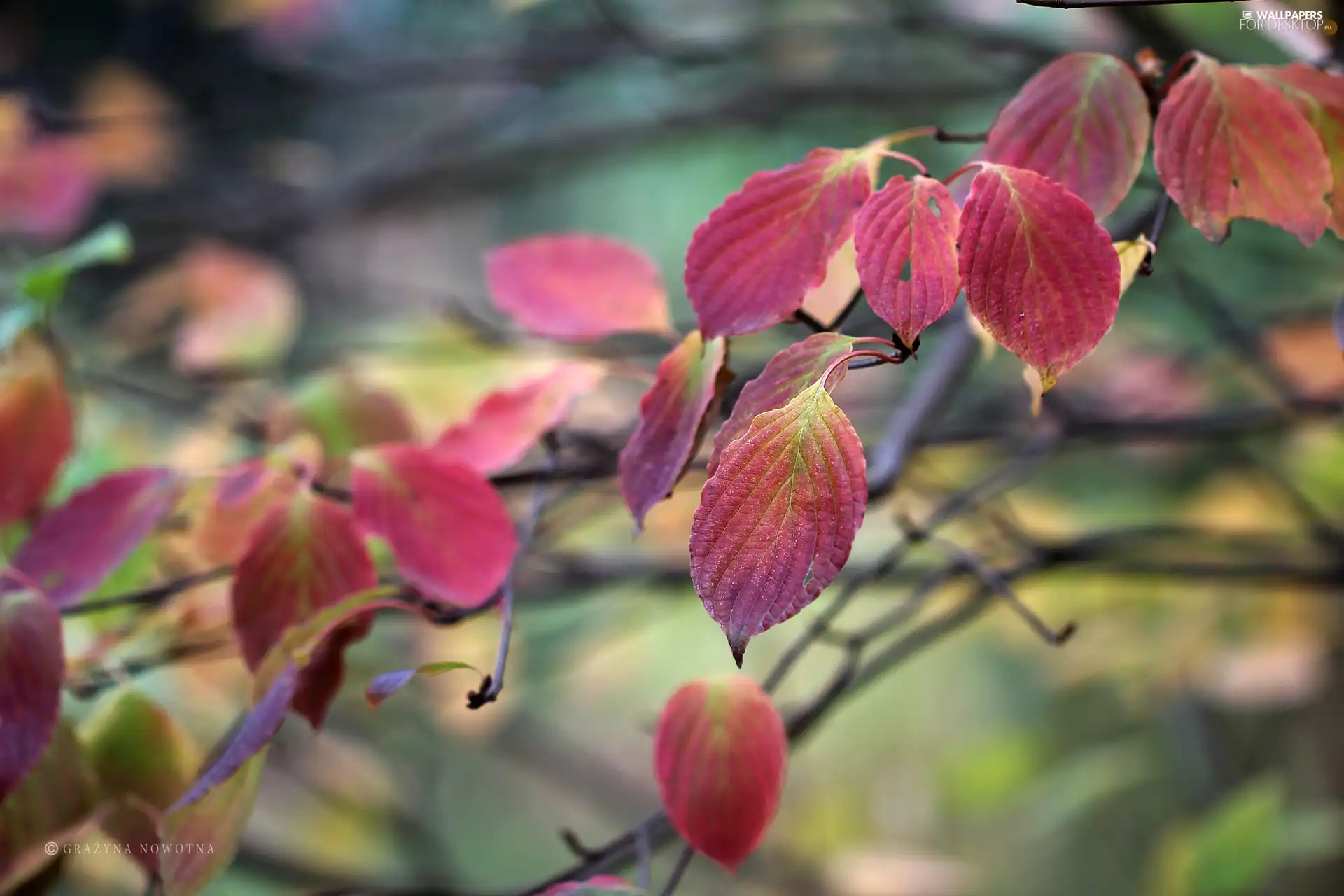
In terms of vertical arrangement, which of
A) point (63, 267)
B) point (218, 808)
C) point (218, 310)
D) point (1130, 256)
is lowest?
point (218, 310)

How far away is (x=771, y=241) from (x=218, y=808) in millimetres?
323

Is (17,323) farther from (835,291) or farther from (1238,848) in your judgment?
(1238,848)

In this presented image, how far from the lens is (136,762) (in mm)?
501

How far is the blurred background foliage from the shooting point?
2.98ft

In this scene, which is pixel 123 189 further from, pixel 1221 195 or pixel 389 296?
pixel 1221 195

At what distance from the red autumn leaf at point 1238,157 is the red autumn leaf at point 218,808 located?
39cm

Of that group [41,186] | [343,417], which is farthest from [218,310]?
[343,417]

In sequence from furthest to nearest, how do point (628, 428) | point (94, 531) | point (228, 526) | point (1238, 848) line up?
1. point (1238, 848)
2. point (628, 428)
3. point (228, 526)
4. point (94, 531)

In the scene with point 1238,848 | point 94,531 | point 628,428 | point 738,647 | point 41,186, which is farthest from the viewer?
point 41,186

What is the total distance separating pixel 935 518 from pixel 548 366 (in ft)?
0.94

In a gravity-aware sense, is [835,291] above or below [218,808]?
above

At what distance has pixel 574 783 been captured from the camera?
4.99ft

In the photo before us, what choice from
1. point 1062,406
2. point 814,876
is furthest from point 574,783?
point 1062,406

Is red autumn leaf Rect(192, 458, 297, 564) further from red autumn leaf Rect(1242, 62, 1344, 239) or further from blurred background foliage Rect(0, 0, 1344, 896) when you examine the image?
red autumn leaf Rect(1242, 62, 1344, 239)
